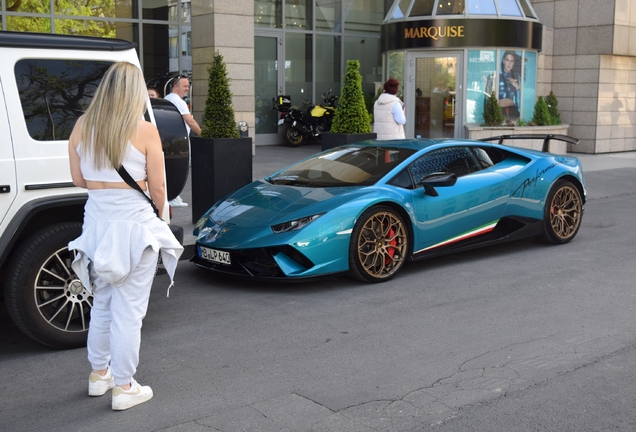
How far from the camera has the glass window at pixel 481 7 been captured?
63.0 ft

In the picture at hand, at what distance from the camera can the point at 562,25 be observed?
2167 centimetres

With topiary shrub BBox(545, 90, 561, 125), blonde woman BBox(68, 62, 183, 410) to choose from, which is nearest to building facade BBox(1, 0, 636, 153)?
topiary shrub BBox(545, 90, 561, 125)

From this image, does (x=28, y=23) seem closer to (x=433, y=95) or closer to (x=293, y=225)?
(x=433, y=95)

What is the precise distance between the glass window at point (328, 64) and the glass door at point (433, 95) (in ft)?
13.5

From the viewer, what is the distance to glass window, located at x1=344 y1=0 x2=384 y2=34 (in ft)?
78.0

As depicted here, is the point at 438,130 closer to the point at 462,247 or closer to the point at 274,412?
the point at 462,247

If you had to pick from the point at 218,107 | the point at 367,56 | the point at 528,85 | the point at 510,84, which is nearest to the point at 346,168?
the point at 218,107

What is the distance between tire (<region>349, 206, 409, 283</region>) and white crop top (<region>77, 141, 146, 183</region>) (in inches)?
116

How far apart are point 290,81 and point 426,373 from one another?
18434 mm

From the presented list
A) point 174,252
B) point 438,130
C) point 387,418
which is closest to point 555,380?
point 387,418

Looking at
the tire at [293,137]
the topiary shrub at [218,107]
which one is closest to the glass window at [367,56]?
the tire at [293,137]

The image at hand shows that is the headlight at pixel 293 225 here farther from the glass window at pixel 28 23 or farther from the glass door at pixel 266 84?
the glass door at pixel 266 84

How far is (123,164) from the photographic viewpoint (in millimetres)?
4199

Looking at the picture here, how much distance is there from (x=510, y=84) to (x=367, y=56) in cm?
584
